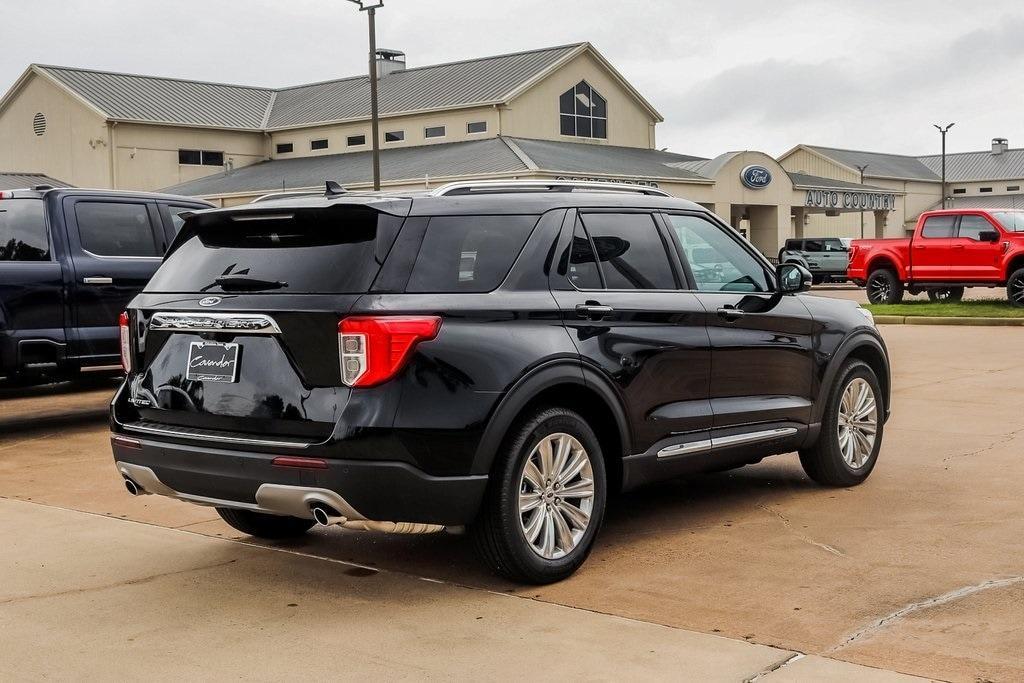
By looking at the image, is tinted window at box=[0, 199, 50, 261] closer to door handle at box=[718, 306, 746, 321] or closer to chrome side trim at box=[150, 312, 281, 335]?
chrome side trim at box=[150, 312, 281, 335]

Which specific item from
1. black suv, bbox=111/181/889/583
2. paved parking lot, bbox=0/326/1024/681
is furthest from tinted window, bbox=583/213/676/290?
paved parking lot, bbox=0/326/1024/681

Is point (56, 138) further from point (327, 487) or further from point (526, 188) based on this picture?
point (327, 487)

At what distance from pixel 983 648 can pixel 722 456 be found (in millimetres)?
2236

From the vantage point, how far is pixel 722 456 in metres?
6.89

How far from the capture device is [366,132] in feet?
163

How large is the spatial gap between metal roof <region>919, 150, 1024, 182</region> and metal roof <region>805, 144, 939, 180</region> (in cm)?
166

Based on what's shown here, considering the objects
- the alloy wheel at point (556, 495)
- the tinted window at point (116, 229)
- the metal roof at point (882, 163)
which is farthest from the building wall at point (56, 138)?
the metal roof at point (882, 163)

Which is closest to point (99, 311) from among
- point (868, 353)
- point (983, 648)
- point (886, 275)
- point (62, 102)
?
point (868, 353)

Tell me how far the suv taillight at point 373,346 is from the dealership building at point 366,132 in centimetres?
3609

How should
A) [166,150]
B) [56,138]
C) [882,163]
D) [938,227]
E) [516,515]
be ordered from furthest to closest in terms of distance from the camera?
[882,163] → [166,150] → [56,138] → [938,227] → [516,515]

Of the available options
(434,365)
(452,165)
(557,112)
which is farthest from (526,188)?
(557,112)

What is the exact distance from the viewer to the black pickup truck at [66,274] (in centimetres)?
1043

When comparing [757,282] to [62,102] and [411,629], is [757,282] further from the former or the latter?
[62,102]

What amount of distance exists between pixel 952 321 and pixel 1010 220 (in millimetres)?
4413
